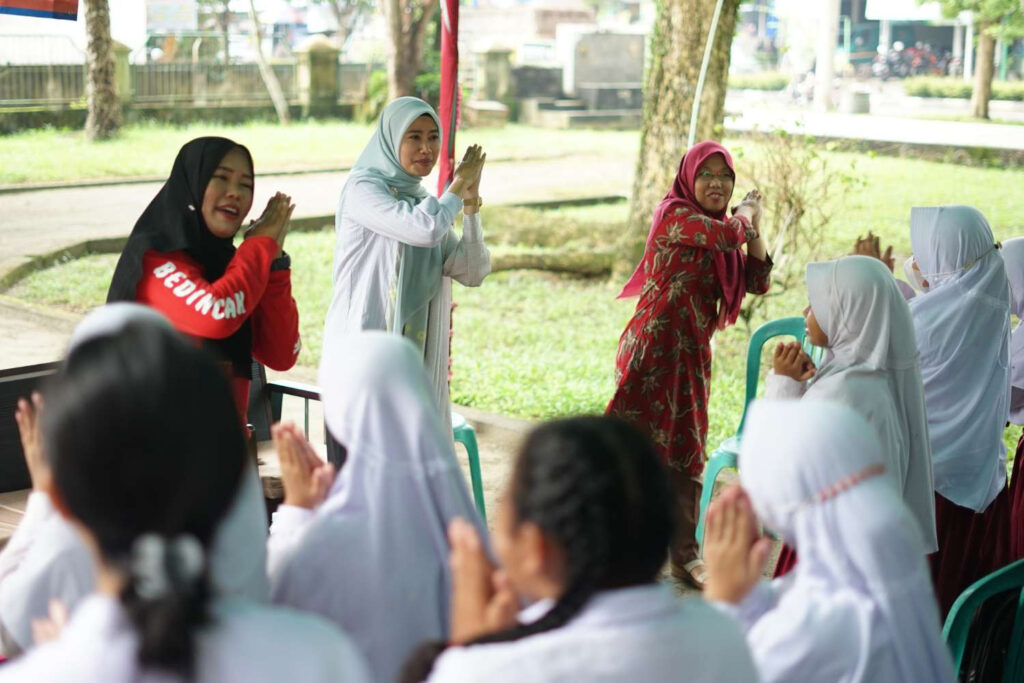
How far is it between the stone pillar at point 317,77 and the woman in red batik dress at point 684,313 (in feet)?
49.5

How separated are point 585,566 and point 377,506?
467 mm

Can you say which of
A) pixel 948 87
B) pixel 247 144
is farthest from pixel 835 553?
pixel 948 87

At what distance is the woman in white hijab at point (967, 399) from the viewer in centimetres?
327

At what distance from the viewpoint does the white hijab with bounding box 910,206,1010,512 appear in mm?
3266

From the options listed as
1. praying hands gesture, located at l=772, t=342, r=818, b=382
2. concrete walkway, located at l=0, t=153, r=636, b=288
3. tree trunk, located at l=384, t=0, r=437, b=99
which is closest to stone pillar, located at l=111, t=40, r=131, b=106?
concrete walkway, located at l=0, t=153, r=636, b=288

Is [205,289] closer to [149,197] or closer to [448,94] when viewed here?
[448,94]

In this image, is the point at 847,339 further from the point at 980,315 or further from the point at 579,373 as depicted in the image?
the point at 579,373

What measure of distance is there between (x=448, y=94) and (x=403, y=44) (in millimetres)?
12080

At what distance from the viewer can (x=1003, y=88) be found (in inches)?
667

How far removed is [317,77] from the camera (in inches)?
727

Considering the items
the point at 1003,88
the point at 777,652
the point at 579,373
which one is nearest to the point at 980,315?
the point at 777,652

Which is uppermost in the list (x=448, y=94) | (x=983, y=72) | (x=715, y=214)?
(x=983, y=72)

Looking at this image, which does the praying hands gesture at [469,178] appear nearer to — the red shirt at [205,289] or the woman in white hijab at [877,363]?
the red shirt at [205,289]

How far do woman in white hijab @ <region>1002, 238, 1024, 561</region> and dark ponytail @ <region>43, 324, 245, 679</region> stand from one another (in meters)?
2.88
